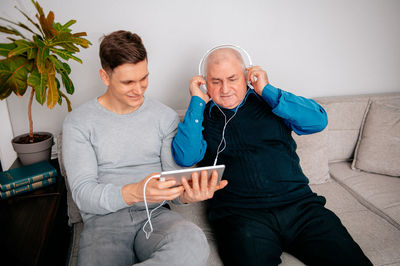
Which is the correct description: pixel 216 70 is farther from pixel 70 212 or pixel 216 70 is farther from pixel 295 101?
pixel 70 212

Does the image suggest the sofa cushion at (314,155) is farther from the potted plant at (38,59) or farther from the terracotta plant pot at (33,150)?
the terracotta plant pot at (33,150)

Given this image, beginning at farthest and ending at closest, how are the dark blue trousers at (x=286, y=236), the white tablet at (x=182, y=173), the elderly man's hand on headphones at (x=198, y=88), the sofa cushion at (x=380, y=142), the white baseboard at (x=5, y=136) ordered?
1. the sofa cushion at (x=380, y=142)
2. the white baseboard at (x=5, y=136)
3. the elderly man's hand on headphones at (x=198, y=88)
4. the dark blue trousers at (x=286, y=236)
5. the white tablet at (x=182, y=173)

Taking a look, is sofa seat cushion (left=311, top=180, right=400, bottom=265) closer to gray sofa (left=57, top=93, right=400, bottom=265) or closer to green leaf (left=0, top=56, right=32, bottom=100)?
gray sofa (left=57, top=93, right=400, bottom=265)

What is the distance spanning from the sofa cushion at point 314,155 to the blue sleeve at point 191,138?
0.75 metres

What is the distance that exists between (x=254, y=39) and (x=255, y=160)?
1.09 m

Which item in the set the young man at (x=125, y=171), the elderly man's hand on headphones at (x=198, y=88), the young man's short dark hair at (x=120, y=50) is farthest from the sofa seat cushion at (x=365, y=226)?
the young man's short dark hair at (x=120, y=50)

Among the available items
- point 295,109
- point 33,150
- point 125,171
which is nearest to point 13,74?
point 33,150

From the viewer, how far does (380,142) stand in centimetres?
195

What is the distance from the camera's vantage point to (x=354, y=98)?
2105mm

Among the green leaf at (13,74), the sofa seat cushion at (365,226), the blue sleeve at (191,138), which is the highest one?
the green leaf at (13,74)

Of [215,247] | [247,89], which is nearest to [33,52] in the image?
[247,89]

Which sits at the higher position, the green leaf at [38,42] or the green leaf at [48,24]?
the green leaf at [48,24]

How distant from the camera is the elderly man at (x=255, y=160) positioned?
4.15ft

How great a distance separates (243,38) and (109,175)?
140cm
